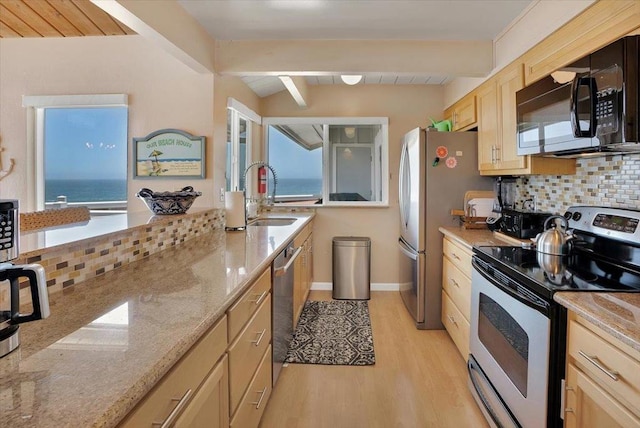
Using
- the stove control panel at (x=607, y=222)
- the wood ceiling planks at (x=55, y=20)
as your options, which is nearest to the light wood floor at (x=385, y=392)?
the stove control panel at (x=607, y=222)

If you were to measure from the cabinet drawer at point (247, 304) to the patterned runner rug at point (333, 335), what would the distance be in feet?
3.28

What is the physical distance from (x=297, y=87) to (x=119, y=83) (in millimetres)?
1472

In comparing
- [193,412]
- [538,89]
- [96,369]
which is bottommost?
[193,412]

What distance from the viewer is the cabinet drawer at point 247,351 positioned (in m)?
1.38

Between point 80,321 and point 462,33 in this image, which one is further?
point 462,33

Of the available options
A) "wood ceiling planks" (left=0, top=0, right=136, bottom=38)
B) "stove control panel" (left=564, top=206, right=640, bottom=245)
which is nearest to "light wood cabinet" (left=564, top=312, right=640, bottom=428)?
"stove control panel" (left=564, top=206, right=640, bottom=245)

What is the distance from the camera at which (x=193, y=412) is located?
1.00 metres

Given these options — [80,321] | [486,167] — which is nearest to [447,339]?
[486,167]

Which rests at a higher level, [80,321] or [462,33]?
[462,33]

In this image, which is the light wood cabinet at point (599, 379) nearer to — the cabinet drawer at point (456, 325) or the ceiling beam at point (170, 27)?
the cabinet drawer at point (456, 325)

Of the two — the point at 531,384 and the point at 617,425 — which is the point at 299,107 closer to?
the point at 531,384

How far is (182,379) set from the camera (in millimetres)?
941

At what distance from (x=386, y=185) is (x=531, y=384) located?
2.95 metres

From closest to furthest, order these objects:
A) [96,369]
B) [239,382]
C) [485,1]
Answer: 1. [96,369]
2. [239,382]
3. [485,1]
